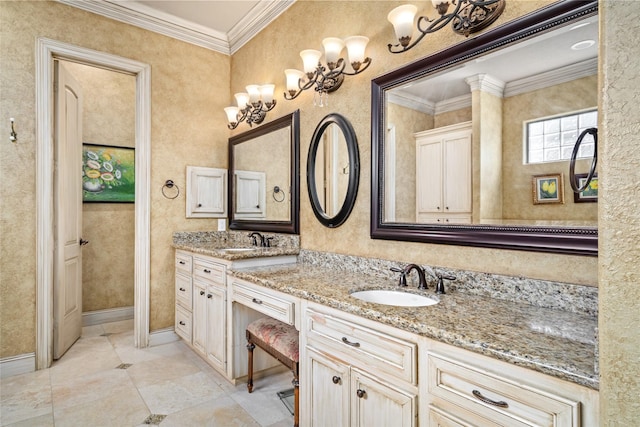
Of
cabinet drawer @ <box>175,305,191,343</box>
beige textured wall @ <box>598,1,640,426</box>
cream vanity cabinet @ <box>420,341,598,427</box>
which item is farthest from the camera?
cabinet drawer @ <box>175,305,191,343</box>

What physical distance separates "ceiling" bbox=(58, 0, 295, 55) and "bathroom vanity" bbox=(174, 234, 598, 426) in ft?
7.68

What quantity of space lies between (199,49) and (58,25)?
117cm

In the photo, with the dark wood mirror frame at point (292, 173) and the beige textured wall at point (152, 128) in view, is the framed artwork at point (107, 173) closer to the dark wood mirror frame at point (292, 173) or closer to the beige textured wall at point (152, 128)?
the beige textured wall at point (152, 128)

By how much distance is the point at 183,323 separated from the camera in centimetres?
318

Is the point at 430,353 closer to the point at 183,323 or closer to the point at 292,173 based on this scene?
the point at 292,173

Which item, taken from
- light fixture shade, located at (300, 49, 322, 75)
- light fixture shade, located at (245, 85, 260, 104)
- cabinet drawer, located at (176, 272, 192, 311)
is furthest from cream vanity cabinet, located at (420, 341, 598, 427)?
light fixture shade, located at (245, 85, 260, 104)

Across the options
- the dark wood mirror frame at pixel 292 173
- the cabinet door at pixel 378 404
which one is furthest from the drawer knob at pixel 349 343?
the dark wood mirror frame at pixel 292 173

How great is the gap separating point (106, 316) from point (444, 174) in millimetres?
4086

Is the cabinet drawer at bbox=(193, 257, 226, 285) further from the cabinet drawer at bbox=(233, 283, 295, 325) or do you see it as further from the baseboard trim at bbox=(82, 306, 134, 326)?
the baseboard trim at bbox=(82, 306, 134, 326)

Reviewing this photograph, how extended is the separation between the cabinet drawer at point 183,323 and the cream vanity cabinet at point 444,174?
225 cm

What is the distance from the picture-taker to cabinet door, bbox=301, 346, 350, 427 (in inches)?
59.7

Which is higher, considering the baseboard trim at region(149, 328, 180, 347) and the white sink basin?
the white sink basin

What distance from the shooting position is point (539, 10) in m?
1.43

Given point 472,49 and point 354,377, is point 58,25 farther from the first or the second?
point 354,377
